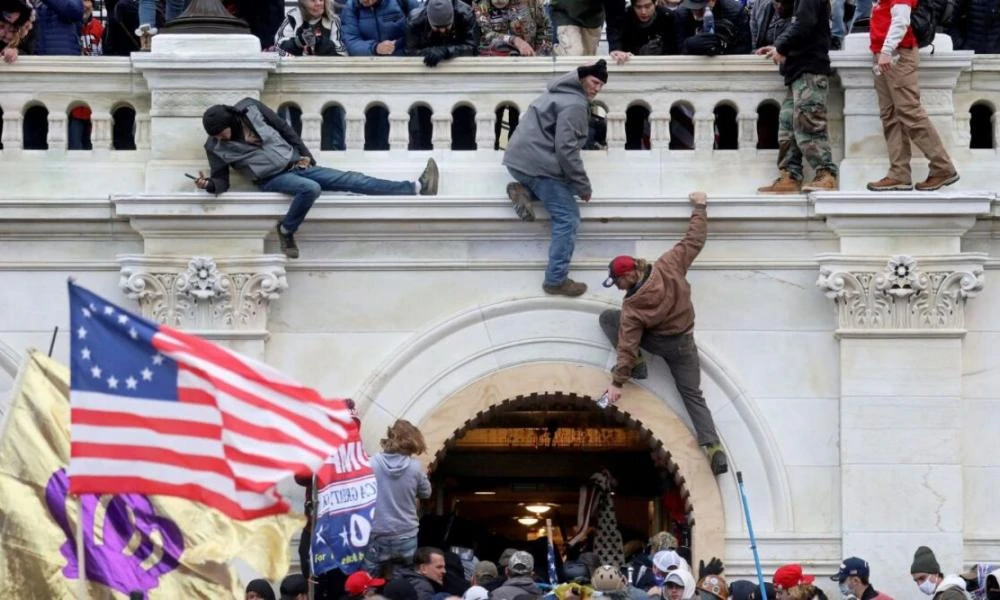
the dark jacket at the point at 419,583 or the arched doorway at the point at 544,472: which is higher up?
the arched doorway at the point at 544,472

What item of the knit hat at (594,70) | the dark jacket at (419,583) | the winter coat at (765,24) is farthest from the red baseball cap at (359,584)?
the winter coat at (765,24)

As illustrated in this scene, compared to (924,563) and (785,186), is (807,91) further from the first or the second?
(924,563)

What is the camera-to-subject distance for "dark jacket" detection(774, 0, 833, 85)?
95.5 feet

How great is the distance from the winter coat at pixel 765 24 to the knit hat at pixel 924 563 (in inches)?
181

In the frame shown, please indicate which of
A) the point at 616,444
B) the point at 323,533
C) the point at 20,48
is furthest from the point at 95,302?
the point at 616,444

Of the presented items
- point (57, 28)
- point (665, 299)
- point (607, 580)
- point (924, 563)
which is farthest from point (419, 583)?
point (57, 28)

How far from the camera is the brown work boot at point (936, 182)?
29.0 meters

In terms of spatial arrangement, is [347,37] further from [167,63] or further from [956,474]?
[956,474]

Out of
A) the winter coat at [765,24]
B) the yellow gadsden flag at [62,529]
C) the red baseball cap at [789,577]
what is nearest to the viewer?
the yellow gadsden flag at [62,529]

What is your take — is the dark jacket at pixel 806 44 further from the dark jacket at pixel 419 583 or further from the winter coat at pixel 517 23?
the dark jacket at pixel 419 583

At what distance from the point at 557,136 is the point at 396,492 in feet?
10.2

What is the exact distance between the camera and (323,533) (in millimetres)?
28656

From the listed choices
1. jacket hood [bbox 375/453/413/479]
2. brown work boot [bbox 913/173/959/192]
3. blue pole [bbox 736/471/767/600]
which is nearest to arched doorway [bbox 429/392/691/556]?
blue pole [bbox 736/471/767/600]

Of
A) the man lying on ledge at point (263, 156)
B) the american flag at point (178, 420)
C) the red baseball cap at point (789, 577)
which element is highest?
the man lying on ledge at point (263, 156)
